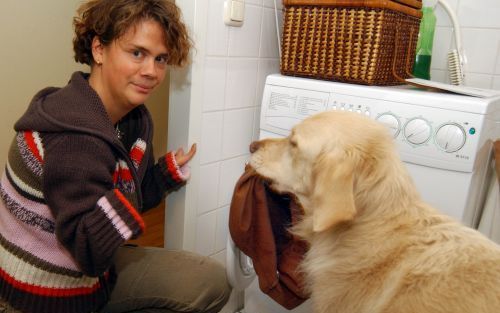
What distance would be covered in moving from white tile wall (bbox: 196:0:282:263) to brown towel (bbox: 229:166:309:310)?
282mm

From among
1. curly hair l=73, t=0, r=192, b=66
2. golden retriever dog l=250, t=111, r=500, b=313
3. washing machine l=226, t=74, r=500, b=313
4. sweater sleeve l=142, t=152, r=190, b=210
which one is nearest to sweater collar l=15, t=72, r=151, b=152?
curly hair l=73, t=0, r=192, b=66

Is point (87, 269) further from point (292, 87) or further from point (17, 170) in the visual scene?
point (292, 87)

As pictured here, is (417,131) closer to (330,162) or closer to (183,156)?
(330,162)

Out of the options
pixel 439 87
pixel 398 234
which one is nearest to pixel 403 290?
pixel 398 234

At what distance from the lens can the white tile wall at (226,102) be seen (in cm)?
130

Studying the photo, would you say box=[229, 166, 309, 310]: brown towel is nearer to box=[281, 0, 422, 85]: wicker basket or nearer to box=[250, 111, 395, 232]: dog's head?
box=[250, 111, 395, 232]: dog's head

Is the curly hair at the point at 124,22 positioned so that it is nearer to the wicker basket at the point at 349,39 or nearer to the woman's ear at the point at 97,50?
the woman's ear at the point at 97,50

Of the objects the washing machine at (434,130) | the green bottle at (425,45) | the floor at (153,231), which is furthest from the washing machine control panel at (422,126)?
the floor at (153,231)

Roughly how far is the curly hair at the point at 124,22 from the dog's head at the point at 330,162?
1.28 feet

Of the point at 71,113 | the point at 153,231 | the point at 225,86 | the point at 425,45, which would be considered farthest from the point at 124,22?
the point at 153,231

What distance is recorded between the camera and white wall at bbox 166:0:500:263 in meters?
1.26

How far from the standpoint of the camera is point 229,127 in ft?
4.74

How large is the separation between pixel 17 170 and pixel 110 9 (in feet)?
1.53

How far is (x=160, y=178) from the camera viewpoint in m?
1.28
